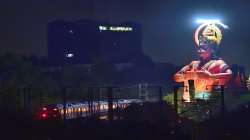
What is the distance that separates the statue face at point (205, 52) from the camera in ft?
131

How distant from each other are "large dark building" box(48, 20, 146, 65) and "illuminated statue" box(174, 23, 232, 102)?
63.7 metres

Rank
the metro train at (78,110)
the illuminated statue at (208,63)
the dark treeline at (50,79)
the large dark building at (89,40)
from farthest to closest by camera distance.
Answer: the large dark building at (89,40) < the illuminated statue at (208,63) < the dark treeline at (50,79) < the metro train at (78,110)

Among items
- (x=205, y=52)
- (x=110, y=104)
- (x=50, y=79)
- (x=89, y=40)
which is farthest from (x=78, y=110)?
(x=89, y=40)

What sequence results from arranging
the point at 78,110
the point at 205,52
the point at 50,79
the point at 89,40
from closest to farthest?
the point at 78,110
the point at 205,52
the point at 50,79
the point at 89,40

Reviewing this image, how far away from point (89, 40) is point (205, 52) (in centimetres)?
6787

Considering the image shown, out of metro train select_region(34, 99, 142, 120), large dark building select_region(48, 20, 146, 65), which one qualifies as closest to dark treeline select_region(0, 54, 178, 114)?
metro train select_region(34, 99, 142, 120)

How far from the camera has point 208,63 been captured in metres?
40.3

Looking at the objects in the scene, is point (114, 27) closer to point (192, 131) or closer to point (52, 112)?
point (52, 112)

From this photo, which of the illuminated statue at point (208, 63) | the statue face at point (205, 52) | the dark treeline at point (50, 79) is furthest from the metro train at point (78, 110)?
the statue face at point (205, 52)

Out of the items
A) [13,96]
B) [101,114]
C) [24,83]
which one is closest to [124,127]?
[101,114]

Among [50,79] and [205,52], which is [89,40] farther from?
[205,52]

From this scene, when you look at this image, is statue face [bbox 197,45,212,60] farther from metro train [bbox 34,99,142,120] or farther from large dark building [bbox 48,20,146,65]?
large dark building [bbox 48,20,146,65]

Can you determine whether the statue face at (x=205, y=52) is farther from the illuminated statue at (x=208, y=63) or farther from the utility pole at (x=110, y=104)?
the utility pole at (x=110, y=104)

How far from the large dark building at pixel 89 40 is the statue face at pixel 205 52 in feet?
210
